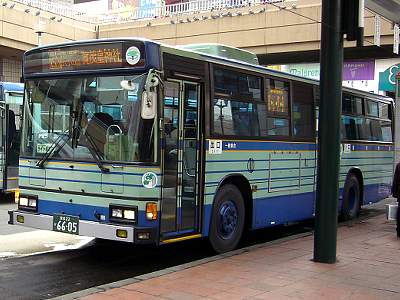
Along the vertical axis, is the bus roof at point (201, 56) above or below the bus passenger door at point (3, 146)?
above

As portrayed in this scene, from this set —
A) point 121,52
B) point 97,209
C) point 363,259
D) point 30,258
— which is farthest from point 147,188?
point 363,259

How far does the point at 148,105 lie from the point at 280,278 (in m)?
2.67

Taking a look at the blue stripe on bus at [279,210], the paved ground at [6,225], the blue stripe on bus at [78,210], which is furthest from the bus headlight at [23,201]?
the blue stripe on bus at [279,210]

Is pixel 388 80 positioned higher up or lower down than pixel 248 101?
higher up

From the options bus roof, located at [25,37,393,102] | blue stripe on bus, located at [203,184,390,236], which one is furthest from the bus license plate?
bus roof, located at [25,37,393,102]

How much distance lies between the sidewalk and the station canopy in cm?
491

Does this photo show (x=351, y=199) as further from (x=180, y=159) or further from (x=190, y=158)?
(x=180, y=159)

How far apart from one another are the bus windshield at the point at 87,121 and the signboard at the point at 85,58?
0.17 meters

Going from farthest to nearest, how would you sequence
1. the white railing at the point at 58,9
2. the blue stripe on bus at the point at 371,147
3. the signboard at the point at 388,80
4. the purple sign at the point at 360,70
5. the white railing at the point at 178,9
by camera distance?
the white railing at the point at 58,9
the white railing at the point at 178,9
the purple sign at the point at 360,70
the signboard at the point at 388,80
the blue stripe on bus at the point at 371,147

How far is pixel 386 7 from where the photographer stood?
37.3 feet

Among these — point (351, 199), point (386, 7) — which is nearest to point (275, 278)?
point (351, 199)

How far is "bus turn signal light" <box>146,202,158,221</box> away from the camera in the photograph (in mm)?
7023

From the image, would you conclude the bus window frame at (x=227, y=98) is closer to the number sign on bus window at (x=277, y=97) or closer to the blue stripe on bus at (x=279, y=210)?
the number sign on bus window at (x=277, y=97)

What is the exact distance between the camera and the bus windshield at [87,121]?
7.07 metres
